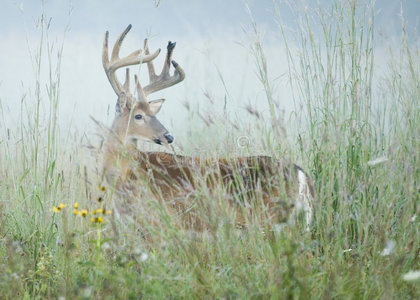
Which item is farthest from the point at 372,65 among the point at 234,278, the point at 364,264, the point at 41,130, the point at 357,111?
the point at 41,130

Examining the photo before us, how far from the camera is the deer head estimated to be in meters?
4.49

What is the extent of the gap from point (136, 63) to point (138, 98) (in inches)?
16.5

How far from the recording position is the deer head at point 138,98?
449 cm

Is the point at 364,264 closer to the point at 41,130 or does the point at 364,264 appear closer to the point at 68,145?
the point at 41,130

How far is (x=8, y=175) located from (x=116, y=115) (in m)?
1.10

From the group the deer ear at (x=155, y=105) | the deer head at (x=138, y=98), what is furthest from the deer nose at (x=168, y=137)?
the deer ear at (x=155, y=105)

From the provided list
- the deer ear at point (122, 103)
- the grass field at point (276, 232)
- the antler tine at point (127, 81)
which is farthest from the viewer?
the antler tine at point (127, 81)

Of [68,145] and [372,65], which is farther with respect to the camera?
[68,145]

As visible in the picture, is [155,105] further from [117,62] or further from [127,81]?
[117,62]

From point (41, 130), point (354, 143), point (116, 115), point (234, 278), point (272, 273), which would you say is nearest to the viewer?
point (272, 273)

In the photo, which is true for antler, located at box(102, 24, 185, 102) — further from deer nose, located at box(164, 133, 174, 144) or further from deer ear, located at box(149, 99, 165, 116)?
deer nose, located at box(164, 133, 174, 144)

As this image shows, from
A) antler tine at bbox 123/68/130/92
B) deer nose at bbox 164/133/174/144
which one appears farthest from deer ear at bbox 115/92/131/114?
deer nose at bbox 164/133/174/144

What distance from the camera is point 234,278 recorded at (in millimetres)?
2127

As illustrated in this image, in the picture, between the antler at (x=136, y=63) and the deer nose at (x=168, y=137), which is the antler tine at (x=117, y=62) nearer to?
the antler at (x=136, y=63)
